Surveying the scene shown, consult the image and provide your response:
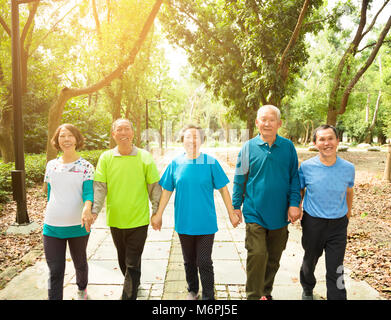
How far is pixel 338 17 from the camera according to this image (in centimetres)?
1227

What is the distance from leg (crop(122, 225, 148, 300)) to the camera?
9.75 ft

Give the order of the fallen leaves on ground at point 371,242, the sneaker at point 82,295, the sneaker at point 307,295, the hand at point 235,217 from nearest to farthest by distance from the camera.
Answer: the hand at point 235,217
the sneaker at point 307,295
the sneaker at point 82,295
the fallen leaves on ground at point 371,242

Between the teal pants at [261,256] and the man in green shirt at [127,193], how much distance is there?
1.07m

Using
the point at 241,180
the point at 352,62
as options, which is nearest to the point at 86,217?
the point at 241,180

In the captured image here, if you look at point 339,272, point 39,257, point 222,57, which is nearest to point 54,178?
point 39,257

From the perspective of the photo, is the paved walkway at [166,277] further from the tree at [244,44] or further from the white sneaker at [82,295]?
the tree at [244,44]

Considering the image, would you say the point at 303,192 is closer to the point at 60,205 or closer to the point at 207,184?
the point at 207,184

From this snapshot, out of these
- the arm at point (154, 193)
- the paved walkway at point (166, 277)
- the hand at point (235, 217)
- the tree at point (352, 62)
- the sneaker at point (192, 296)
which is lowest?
the paved walkway at point (166, 277)

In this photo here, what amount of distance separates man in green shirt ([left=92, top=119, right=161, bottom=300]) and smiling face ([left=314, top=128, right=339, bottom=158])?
5.47 ft

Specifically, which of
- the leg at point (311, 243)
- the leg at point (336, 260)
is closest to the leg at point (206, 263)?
the leg at point (311, 243)

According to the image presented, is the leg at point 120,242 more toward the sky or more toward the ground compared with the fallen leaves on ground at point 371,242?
more toward the sky

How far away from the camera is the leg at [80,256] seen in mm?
2998

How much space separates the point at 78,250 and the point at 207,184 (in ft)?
4.72

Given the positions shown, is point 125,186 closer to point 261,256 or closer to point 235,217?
point 235,217
